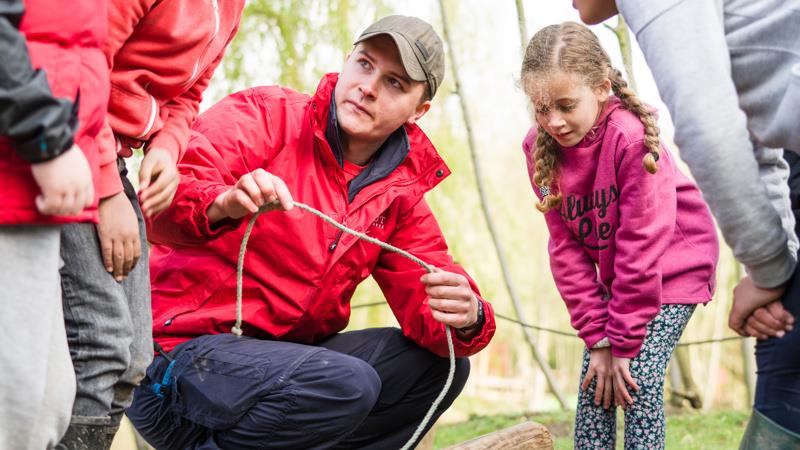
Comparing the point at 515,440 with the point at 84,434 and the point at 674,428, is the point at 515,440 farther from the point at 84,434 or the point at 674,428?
the point at 674,428

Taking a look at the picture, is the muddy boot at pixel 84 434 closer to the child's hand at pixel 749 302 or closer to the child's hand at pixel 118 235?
the child's hand at pixel 118 235

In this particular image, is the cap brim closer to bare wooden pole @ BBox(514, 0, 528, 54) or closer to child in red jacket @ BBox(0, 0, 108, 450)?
child in red jacket @ BBox(0, 0, 108, 450)

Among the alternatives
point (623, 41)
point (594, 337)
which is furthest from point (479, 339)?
point (623, 41)

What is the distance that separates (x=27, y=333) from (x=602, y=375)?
1.66 metres

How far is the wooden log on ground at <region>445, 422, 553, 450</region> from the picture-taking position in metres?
2.62

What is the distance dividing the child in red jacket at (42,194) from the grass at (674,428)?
275 centimetres

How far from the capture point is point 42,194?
1.51m

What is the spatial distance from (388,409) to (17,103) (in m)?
1.53

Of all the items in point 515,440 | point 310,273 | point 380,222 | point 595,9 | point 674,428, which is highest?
point 595,9

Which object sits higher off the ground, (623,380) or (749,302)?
(749,302)

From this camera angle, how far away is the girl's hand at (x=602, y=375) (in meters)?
2.66

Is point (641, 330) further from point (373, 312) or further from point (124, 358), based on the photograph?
point (373, 312)

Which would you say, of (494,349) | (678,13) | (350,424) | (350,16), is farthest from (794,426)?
(494,349)

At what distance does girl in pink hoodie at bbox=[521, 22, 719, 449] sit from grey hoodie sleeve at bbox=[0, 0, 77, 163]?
151cm
